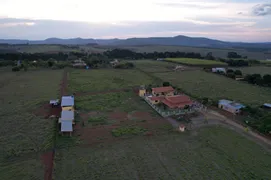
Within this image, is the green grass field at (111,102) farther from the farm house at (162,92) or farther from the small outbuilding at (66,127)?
the small outbuilding at (66,127)

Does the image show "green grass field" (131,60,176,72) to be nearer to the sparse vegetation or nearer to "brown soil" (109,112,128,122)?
"brown soil" (109,112,128,122)

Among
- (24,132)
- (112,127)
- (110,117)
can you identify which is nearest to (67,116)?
(24,132)

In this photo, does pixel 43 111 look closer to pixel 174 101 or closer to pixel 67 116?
pixel 67 116

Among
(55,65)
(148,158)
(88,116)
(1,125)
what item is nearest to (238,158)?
(148,158)

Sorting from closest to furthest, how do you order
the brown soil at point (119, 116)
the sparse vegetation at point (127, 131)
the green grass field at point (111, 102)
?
1. the sparse vegetation at point (127, 131)
2. the brown soil at point (119, 116)
3. the green grass field at point (111, 102)

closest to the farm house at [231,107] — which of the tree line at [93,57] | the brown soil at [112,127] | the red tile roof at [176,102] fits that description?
the red tile roof at [176,102]

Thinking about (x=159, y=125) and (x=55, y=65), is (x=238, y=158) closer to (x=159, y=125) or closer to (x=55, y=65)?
(x=159, y=125)
